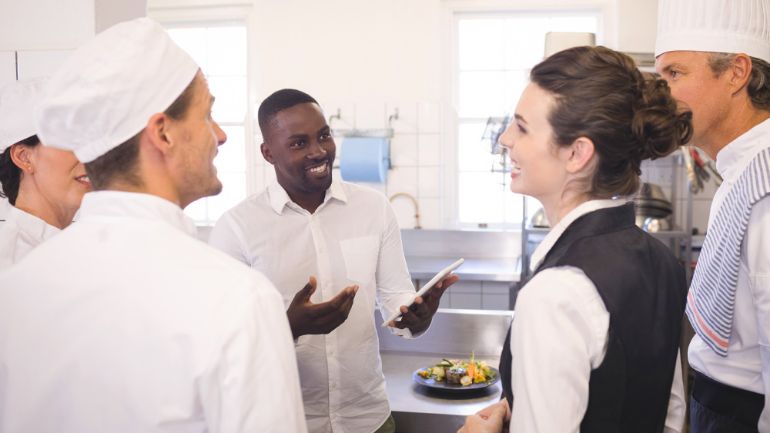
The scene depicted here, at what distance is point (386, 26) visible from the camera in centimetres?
469

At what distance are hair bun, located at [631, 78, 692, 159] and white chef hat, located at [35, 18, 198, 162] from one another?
2.44 ft

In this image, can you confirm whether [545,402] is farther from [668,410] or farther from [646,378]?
[668,410]

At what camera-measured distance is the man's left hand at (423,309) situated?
1.84 meters

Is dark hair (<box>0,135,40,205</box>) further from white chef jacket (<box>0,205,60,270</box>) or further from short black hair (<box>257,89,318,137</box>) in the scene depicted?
short black hair (<box>257,89,318,137</box>)

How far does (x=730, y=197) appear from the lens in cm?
147

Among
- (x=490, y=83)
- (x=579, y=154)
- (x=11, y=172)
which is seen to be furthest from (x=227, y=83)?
(x=579, y=154)

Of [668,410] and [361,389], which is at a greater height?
[668,410]

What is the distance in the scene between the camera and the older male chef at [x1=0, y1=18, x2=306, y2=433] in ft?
2.89

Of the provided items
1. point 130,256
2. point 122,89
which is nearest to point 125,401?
point 130,256

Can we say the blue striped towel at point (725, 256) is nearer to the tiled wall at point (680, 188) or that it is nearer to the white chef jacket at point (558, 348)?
the white chef jacket at point (558, 348)

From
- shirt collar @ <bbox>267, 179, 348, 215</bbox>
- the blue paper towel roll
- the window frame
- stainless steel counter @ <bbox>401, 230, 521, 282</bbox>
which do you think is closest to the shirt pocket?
shirt collar @ <bbox>267, 179, 348, 215</bbox>

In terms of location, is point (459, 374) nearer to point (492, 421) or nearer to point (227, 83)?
point (492, 421)

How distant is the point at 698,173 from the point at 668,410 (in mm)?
3368

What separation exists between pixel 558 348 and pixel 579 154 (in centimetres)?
34
